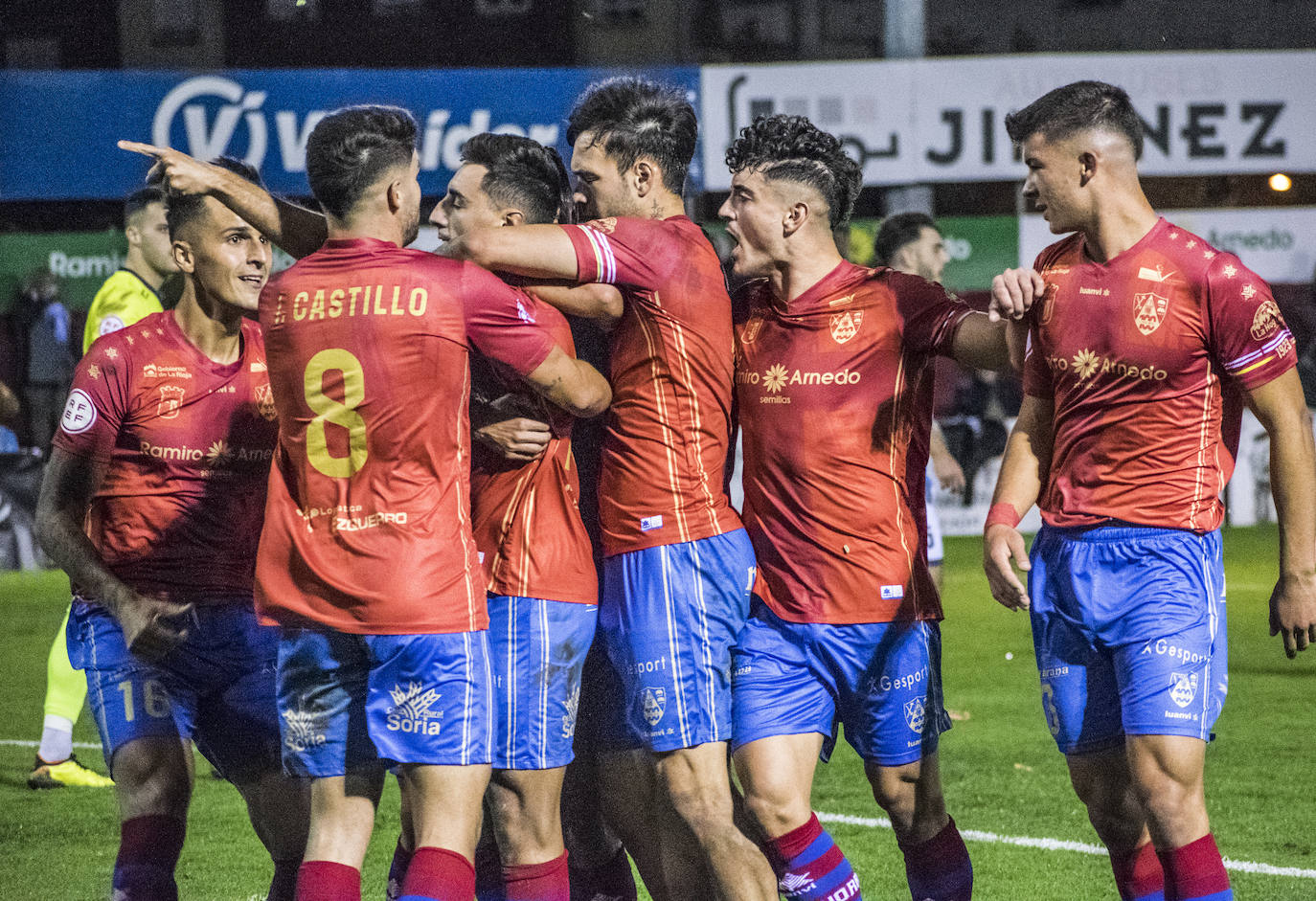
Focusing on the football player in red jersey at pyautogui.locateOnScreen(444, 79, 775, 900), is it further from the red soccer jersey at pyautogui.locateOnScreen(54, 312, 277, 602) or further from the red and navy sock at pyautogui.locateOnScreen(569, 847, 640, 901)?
the red soccer jersey at pyautogui.locateOnScreen(54, 312, 277, 602)

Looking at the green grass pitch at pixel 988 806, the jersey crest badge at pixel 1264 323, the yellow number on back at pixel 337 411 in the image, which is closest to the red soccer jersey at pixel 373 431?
the yellow number on back at pixel 337 411

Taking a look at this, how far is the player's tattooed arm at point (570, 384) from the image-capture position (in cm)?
338

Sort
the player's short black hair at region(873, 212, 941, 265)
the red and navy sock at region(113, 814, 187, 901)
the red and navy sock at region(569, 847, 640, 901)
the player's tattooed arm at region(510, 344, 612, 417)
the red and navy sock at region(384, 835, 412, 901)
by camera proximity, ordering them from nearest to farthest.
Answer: the player's tattooed arm at region(510, 344, 612, 417) → the red and navy sock at region(113, 814, 187, 901) → the red and navy sock at region(384, 835, 412, 901) → the red and navy sock at region(569, 847, 640, 901) → the player's short black hair at region(873, 212, 941, 265)

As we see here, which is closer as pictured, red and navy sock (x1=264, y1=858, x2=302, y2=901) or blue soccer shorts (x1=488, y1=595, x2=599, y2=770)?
blue soccer shorts (x1=488, y1=595, x2=599, y2=770)

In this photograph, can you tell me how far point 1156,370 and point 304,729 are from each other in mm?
2162

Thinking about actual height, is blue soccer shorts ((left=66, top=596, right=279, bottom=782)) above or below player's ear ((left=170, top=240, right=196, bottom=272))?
below

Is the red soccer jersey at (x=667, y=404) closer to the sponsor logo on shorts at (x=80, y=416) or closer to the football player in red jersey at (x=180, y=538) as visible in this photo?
the football player in red jersey at (x=180, y=538)

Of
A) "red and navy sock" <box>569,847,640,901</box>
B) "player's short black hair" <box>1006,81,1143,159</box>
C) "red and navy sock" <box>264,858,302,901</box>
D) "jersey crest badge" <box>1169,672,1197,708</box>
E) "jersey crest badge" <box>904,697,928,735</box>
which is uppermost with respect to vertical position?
"player's short black hair" <box>1006,81,1143,159</box>

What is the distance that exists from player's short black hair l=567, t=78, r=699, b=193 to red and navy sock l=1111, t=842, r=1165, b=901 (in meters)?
2.09

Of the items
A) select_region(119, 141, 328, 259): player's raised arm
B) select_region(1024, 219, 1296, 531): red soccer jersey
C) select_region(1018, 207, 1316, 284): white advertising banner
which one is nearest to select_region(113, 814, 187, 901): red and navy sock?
select_region(119, 141, 328, 259): player's raised arm

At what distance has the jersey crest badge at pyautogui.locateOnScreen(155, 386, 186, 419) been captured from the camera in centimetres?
383

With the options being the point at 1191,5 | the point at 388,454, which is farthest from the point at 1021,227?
the point at 388,454

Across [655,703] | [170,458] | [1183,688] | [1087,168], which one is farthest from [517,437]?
[1183,688]

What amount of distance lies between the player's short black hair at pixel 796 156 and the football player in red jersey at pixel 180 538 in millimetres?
1377
